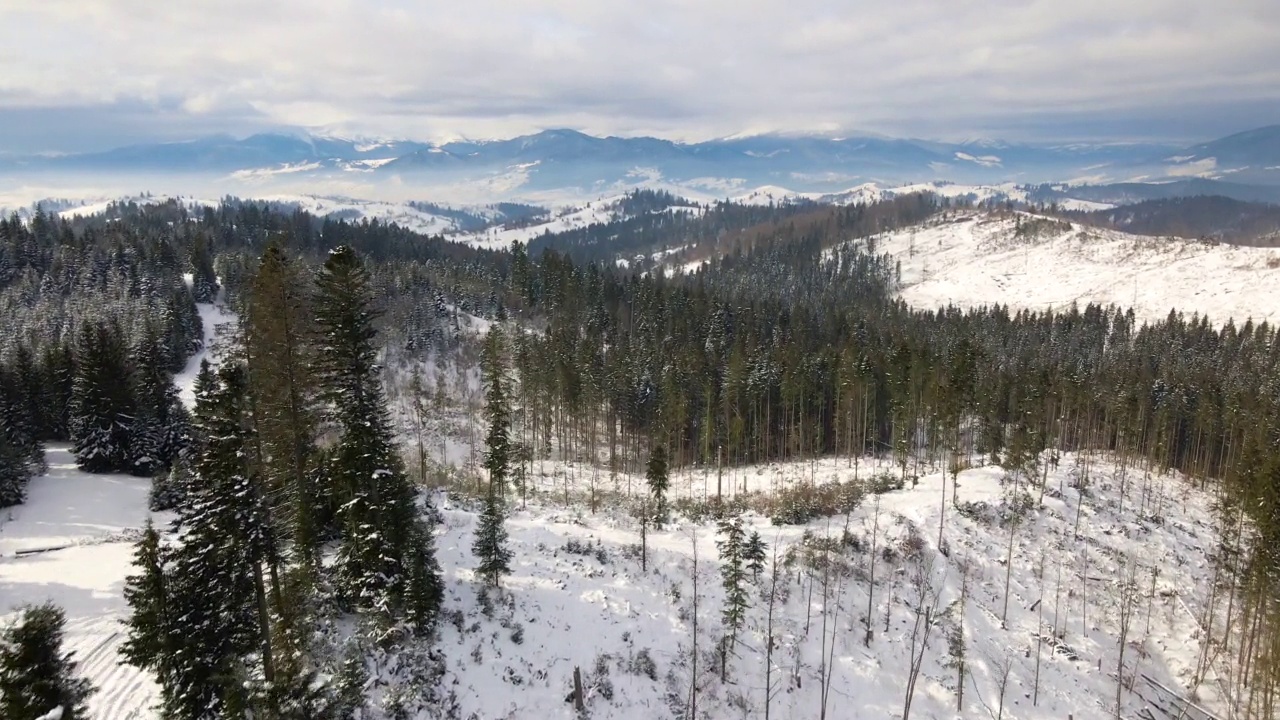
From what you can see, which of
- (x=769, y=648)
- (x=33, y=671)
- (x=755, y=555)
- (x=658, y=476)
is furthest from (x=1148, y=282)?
(x=33, y=671)

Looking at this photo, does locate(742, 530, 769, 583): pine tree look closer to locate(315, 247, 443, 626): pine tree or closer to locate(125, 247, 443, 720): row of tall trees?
locate(125, 247, 443, 720): row of tall trees

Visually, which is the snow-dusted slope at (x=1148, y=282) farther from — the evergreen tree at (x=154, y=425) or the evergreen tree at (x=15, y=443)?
the evergreen tree at (x=15, y=443)

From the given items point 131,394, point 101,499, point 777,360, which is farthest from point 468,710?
point 777,360

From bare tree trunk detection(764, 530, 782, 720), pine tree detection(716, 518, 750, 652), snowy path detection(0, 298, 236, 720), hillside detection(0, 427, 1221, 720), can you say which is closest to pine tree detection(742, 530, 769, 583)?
hillside detection(0, 427, 1221, 720)

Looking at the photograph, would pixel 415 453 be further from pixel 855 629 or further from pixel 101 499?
pixel 855 629

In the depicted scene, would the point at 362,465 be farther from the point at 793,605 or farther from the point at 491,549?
the point at 793,605

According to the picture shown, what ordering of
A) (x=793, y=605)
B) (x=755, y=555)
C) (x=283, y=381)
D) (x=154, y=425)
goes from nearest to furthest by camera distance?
(x=283, y=381) < (x=755, y=555) < (x=793, y=605) < (x=154, y=425)

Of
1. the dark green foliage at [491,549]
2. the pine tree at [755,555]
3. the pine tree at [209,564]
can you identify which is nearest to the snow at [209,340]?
the dark green foliage at [491,549]

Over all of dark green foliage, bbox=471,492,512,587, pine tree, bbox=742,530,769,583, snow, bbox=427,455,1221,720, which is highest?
dark green foliage, bbox=471,492,512,587
